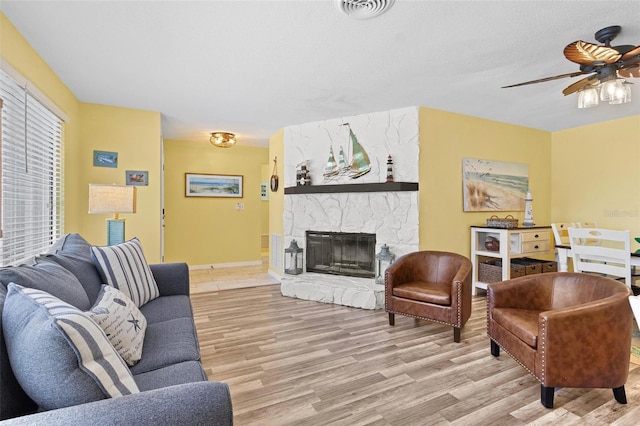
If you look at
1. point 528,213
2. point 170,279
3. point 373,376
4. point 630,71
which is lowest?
point 373,376

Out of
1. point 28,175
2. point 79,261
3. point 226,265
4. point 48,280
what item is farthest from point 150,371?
point 226,265

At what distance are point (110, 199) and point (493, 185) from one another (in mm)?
4707

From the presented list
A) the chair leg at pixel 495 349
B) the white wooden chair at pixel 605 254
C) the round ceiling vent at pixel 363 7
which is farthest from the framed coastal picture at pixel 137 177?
the white wooden chair at pixel 605 254

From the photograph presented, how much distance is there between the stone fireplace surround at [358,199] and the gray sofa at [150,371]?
195cm

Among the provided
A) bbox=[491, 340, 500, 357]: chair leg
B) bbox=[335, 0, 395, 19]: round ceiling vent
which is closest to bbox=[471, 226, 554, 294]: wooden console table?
bbox=[491, 340, 500, 357]: chair leg

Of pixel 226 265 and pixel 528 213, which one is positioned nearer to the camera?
pixel 528 213

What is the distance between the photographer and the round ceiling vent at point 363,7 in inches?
74.7

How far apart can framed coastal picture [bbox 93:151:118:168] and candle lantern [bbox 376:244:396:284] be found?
11.2 ft

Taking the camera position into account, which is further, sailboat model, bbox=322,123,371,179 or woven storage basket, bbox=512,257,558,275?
sailboat model, bbox=322,123,371,179

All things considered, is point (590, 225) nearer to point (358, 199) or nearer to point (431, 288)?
point (431, 288)

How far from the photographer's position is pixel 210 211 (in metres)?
6.24

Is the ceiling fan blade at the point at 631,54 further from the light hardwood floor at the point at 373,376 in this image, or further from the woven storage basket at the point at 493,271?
the woven storage basket at the point at 493,271

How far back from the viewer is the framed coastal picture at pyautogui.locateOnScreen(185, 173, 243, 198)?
6.09 m

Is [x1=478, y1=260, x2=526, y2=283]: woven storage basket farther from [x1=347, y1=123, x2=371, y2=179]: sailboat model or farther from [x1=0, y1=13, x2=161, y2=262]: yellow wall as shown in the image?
[x1=0, y1=13, x2=161, y2=262]: yellow wall
